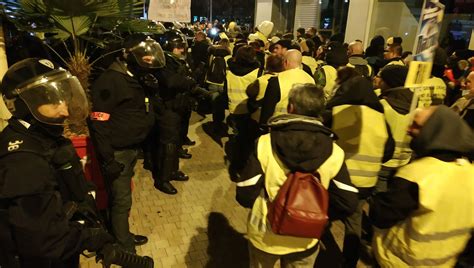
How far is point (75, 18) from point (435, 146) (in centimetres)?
349

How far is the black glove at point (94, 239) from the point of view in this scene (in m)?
1.97

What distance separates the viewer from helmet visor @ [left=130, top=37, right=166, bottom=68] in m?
3.21

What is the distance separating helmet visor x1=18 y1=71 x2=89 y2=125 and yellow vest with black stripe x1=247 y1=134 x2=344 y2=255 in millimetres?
1119

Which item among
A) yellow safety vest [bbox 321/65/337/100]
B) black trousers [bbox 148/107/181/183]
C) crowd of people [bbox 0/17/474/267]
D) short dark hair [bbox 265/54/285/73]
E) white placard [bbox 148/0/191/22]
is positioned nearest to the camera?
crowd of people [bbox 0/17/474/267]

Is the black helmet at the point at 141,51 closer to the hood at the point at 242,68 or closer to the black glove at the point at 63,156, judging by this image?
the black glove at the point at 63,156

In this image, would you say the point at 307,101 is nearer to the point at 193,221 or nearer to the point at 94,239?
the point at 94,239

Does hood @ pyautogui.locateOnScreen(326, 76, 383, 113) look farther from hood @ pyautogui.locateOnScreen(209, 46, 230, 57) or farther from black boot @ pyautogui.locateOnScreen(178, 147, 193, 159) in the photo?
hood @ pyautogui.locateOnScreen(209, 46, 230, 57)

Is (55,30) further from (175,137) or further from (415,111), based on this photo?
(415,111)

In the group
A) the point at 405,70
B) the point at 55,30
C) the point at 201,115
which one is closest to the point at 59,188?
the point at 55,30

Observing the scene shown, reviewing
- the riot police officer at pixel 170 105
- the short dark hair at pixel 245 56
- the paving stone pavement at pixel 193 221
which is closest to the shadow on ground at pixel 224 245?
A: the paving stone pavement at pixel 193 221

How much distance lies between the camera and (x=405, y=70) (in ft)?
10.6

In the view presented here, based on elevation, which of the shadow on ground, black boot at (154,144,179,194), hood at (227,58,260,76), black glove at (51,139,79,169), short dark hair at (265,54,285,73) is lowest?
the shadow on ground

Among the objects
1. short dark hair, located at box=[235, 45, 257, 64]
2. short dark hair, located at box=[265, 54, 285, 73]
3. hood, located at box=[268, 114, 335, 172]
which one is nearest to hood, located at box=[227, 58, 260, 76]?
short dark hair, located at box=[235, 45, 257, 64]

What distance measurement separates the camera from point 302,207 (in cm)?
198
